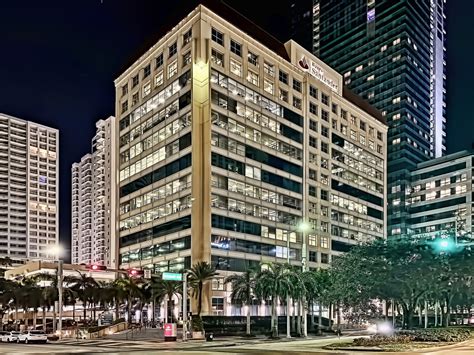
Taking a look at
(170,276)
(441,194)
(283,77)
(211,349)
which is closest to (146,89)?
(283,77)

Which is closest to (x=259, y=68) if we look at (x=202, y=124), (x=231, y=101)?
(x=231, y=101)

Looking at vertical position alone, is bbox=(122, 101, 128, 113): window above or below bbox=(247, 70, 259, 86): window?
below

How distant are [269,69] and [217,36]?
15000 mm

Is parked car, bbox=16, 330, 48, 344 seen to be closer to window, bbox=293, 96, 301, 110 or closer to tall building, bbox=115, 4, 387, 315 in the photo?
tall building, bbox=115, 4, 387, 315

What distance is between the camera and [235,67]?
102 m

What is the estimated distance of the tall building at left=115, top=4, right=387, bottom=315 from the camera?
95188mm

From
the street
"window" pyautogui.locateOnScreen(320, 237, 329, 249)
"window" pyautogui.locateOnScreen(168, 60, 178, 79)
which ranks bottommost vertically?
the street

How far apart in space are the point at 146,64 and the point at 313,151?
3921 cm

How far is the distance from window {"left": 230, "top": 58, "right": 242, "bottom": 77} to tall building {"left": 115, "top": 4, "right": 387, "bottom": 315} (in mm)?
202

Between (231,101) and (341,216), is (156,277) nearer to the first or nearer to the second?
(231,101)

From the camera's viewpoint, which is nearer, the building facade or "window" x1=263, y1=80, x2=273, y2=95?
"window" x1=263, y1=80, x2=273, y2=95

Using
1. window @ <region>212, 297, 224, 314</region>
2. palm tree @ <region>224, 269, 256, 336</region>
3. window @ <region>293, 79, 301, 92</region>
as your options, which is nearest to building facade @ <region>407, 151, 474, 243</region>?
window @ <region>293, 79, 301, 92</region>

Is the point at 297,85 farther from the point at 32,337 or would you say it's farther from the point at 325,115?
the point at 32,337

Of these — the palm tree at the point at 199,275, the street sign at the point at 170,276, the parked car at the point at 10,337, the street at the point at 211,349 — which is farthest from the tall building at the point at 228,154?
the street at the point at 211,349
